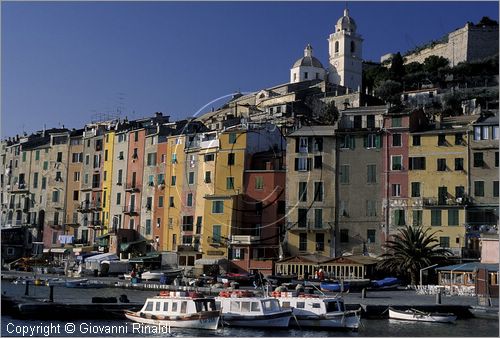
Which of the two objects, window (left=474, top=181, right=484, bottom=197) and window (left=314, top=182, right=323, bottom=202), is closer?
window (left=474, top=181, right=484, bottom=197)

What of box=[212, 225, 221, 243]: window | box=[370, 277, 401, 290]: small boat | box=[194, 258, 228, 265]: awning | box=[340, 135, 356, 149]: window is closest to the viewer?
box=[370, 277, 401, 290]: small boat

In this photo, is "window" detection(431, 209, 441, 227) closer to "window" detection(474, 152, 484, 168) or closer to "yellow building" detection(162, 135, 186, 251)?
"window" detection(474, 152, 484, 168)

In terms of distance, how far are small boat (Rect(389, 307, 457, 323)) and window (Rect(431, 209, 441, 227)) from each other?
1809 centimetres

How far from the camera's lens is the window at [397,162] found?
56906mm

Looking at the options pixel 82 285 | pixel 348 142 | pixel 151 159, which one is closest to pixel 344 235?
pixel 348 142

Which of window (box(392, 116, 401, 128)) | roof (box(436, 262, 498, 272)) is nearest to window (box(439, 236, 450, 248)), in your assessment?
roof (box(436, 262, 498, 272))

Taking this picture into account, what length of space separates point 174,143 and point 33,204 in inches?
896

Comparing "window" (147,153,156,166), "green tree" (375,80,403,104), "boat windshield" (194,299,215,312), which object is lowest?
"boat windshield" (194,299,215,312)

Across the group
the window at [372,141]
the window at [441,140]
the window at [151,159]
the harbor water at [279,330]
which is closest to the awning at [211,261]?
the window at [151,159]

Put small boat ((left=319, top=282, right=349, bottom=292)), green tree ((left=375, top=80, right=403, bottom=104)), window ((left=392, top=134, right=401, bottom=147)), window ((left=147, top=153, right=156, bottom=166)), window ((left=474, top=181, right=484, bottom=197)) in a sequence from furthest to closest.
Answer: green tree ((left=375, top=80, right=403, bottom=104))
window ((left=147, top=153, right=156, bottom=166))
window ((left=392, top=134, right=401, bottom=147))
window ((left=474, top=181, right=484, bottom=197))
small boat ((left=319, top=282, right=349, bottom=292))

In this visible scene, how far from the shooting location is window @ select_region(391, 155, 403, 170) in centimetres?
5691

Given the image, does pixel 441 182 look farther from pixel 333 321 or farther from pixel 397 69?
pixel 397 69

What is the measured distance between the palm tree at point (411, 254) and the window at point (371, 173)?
20.5ft

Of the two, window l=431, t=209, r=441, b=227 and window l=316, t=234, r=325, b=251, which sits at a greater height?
window l=431, t=209, r=441, b=227
